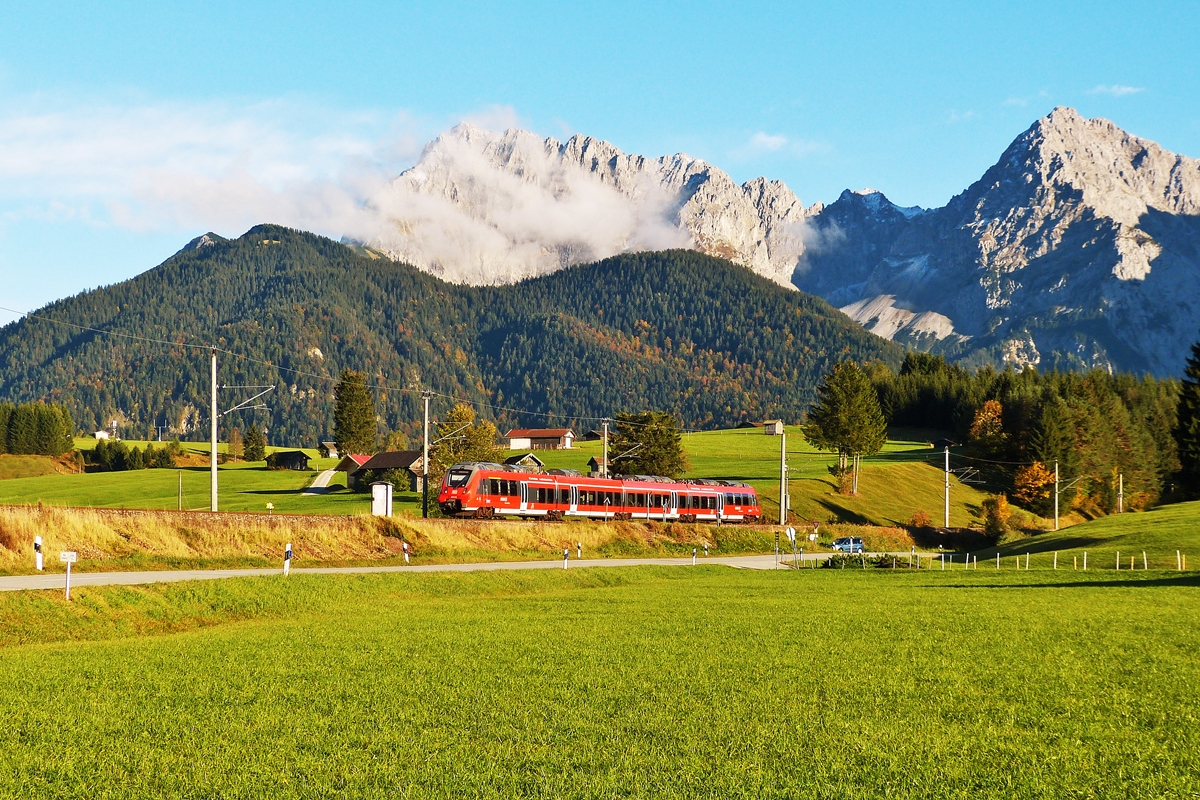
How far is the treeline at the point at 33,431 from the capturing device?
17262 cm

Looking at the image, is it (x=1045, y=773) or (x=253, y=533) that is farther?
(x=253, y=533)

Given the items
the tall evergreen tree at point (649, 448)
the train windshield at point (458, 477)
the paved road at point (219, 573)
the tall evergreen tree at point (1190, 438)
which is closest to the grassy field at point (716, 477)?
the tall evergreen tree at point (649, 448)

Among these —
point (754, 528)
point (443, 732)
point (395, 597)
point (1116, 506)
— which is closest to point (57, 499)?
point (754, 528)

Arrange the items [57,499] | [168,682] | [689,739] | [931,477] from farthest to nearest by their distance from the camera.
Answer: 1. [931,477]
2. [57,499]
3. [168,682]
4. [689,739]

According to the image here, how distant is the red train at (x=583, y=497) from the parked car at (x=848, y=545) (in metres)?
8.00

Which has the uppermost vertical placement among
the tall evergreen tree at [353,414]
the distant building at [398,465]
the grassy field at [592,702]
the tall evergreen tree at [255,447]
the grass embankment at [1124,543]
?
the tall evergreen tree at [353,414]

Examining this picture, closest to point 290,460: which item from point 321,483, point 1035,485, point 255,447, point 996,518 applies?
point 255,447

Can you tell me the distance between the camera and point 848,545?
7419 cm

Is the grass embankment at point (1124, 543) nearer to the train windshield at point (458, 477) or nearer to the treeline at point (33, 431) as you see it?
the train windshield at point (458, 477)

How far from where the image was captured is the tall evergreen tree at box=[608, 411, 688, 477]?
351 ft

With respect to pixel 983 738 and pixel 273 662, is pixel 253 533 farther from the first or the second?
pixel 983 738

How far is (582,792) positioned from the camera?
938 centimetres

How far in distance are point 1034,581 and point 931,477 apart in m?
89.3

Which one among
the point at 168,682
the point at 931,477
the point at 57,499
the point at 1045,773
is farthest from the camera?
the point at 931,477
